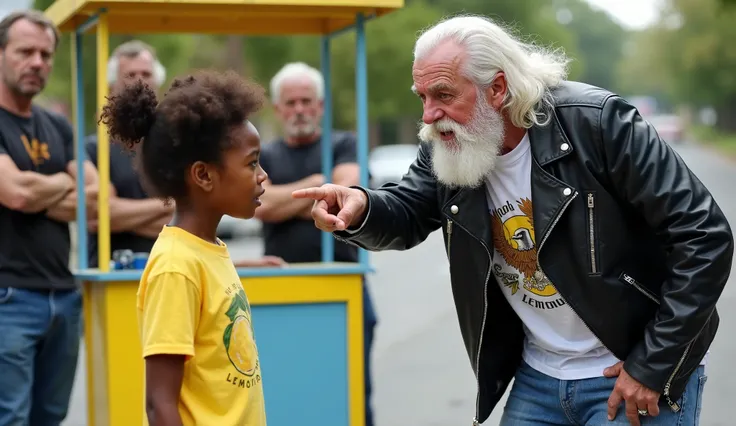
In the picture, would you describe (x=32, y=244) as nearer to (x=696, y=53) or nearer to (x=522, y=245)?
(x=522, y=245)

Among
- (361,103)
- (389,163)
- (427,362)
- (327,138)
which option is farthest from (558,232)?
(389,163)

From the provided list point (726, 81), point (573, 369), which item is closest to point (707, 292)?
point (573, 369)

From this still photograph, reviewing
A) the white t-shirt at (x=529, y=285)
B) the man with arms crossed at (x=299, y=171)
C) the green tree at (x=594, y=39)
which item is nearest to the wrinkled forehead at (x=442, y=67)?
the white t-shirt at (x=529, y=285)

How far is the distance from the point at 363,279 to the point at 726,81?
68118mm

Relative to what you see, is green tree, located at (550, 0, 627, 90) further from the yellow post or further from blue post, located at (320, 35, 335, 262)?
the yellow post

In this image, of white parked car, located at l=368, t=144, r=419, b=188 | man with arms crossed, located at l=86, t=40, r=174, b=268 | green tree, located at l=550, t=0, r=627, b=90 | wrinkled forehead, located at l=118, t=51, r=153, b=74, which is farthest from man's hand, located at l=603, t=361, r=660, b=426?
green tree, located at l=550, t=0, r=627, b=90

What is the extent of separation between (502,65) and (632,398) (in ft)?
3.45

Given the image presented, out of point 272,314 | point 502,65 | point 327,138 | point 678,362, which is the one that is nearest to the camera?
point 678,362

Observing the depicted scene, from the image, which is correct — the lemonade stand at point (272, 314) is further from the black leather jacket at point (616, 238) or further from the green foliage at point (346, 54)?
the green foliage at point (346, 54)

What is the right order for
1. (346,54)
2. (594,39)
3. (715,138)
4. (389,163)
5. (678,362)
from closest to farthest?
(678,362)
(389,163)
(346,54)
(715,138)
(594,39)

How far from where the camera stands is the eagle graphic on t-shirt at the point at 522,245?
11.5 feet

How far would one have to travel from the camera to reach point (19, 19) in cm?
525

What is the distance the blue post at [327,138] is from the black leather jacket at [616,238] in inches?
93.9

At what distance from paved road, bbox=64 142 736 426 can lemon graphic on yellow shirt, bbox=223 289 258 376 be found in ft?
14.4
